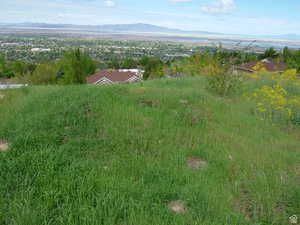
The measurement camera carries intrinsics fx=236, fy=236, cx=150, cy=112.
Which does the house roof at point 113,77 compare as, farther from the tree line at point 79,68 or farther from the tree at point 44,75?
the tree at point 44,75

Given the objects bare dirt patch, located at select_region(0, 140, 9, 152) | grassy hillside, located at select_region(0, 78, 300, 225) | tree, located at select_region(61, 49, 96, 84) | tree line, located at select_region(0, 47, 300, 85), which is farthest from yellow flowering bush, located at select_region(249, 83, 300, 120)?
tree, located at select_region(61, 49, 96, 84)

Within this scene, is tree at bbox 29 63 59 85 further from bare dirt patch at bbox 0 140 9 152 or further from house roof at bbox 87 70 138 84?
bare dirt patch at bbox 0 140 9 152

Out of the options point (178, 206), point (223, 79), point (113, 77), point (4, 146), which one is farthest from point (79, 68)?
point (178, 206)

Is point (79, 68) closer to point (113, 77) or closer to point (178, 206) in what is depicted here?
point (113, 77)

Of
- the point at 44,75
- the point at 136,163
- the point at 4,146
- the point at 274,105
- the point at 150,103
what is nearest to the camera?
the point at 136,163

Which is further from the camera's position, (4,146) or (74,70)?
(74,70)

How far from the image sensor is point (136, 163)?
3010 mm

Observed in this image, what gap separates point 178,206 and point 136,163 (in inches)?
34.1

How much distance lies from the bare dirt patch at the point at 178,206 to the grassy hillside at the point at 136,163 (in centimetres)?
5

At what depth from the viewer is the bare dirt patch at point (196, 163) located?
10.2 ft

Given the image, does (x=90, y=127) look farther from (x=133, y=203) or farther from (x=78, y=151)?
(x=133, y=203)

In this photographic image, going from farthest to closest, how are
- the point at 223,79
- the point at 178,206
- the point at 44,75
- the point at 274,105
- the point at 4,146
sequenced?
the point at 44,75, the point at 223,79, the point at 274,105, the point at 4,146, the point at 178,206

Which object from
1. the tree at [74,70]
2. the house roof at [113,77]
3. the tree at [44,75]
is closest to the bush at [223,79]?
the house roof at [113,77]

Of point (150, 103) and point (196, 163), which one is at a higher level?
point (150, 103)
